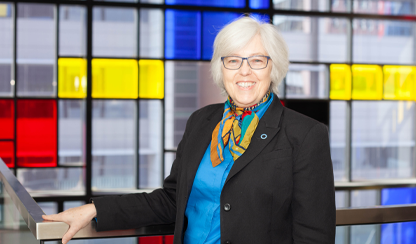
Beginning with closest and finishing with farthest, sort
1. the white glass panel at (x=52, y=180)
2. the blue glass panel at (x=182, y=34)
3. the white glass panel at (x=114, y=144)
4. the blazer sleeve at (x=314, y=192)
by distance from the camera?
the blazer sleeve at (x=314, y=192)
the white glass panel at (x=52, y=180)
the white glass panel at (x=114, y=144)
the blue glass panel at (x=182, y=34)

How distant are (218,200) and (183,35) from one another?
3.86m

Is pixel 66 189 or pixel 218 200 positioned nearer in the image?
pixel 218 200

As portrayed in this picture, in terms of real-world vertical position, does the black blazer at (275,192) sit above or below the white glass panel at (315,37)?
below

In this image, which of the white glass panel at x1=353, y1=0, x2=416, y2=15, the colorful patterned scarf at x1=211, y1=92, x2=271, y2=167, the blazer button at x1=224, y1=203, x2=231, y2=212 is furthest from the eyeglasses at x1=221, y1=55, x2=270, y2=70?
the white glass panel at x1=353, y1=0, x2=416, y2=15

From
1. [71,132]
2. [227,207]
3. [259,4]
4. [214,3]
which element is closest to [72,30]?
[71,132]

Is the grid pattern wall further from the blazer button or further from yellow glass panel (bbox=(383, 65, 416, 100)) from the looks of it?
the blazer button

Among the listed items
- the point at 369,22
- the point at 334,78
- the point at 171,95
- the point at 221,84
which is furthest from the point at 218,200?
the point at 369,22

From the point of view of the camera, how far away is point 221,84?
1.53m

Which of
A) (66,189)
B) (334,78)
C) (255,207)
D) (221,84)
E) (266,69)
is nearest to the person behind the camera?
(255,207)

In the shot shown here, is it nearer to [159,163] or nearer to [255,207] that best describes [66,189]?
[159,163]

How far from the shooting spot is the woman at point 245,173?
123 cm

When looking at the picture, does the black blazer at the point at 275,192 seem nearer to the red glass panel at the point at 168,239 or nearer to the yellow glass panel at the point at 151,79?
the red glass panel at the point at 168,239

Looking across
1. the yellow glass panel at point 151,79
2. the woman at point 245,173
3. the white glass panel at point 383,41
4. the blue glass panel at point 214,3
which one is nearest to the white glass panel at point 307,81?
the white glass panel at point 383,41

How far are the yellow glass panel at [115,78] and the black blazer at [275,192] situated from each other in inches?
138
